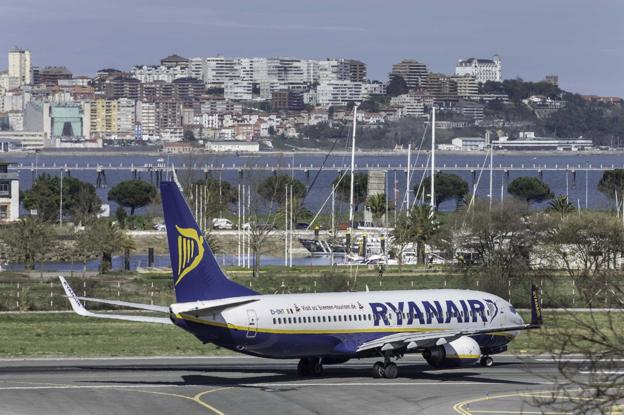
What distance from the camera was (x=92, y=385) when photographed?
54812mm

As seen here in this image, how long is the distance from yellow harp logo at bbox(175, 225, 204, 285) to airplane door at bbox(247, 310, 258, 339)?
2.66m

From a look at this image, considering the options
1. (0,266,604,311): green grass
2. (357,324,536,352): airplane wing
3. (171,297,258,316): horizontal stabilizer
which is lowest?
(0,266,604,311): green grass

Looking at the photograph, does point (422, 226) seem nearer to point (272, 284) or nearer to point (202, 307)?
point (272, 284)

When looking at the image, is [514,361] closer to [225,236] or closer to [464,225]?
[464,225]

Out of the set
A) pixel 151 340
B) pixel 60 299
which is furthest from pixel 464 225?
pixel 151 340

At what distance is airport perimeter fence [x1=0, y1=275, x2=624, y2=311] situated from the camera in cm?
9200

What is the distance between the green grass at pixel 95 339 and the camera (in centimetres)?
6788

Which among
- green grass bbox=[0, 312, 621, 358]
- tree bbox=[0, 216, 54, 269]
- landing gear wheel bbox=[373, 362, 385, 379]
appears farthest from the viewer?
tree bbox=[0, 216, 54, 269]

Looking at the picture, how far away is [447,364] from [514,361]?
8.03 meters

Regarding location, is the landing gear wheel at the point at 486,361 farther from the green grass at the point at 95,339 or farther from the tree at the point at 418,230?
the tree at the point at 418,230

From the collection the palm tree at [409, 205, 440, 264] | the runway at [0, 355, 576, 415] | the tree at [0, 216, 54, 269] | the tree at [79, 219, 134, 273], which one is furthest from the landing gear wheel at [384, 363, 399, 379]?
the tree at [0, 216, 54, 269]

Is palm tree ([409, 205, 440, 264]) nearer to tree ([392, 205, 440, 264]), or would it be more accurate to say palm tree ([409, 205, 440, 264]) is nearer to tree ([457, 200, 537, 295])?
tree ([392, 205, 440, 264])

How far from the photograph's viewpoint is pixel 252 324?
52750mm

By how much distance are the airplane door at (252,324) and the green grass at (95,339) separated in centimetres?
1416
